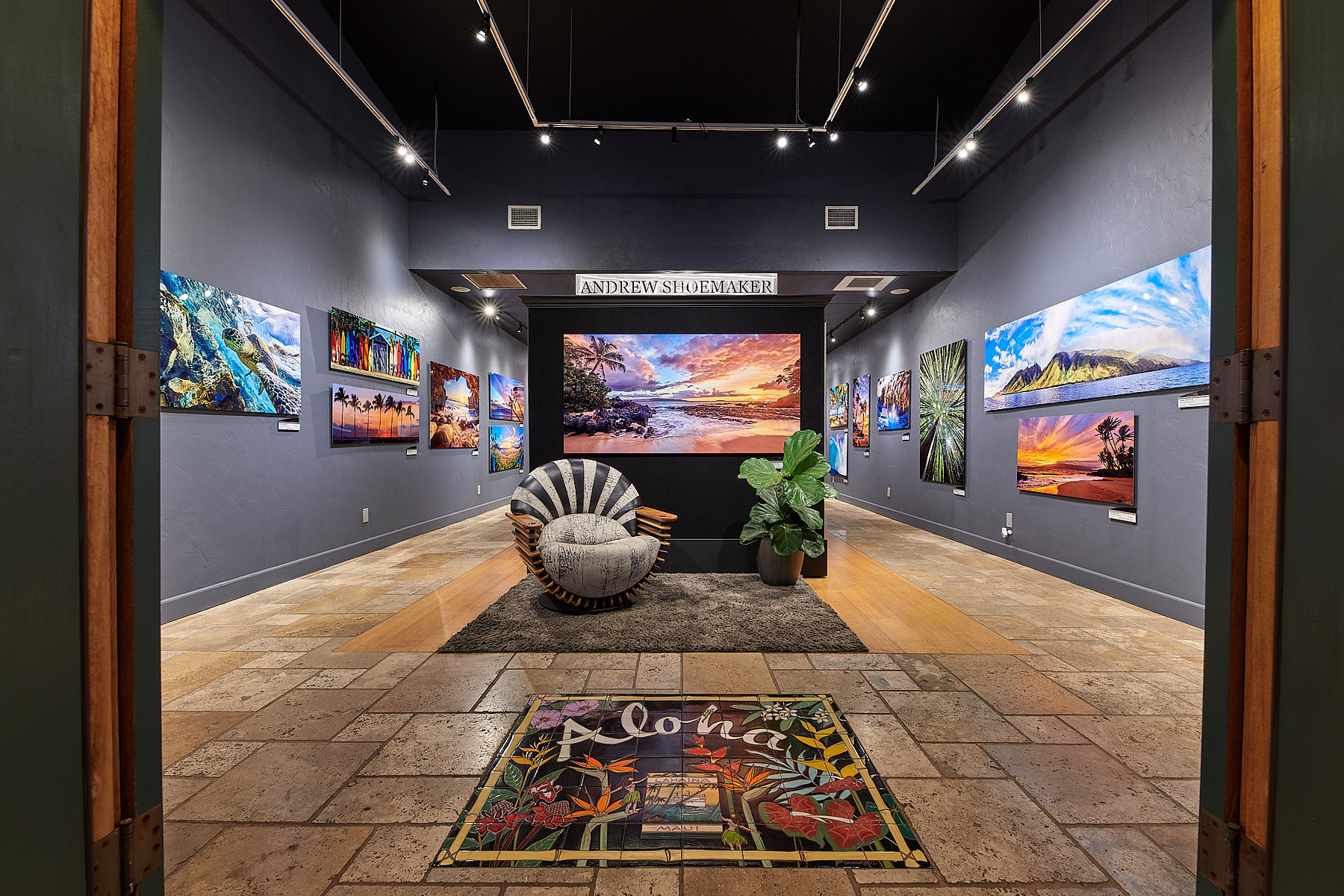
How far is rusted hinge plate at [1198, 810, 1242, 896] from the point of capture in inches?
44.4

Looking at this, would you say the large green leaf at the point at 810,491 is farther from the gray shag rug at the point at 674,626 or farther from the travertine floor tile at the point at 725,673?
the travertine floor tile at the point at 725,673

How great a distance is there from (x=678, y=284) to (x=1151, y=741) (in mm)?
4063

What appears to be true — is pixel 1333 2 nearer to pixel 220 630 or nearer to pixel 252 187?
pixel 220 630

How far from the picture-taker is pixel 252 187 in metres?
4.09

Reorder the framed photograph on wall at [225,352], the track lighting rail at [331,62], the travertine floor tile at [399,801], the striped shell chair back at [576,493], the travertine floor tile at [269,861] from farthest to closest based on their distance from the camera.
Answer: the striped shell chair back at [576,493] → the framed photograph on wall at [225,352] → the track lighting rail at [331,62] → the travertine floor tile at [399,801] → the travertine floor tile at [269,861]

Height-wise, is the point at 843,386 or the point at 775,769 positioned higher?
the point at 843,386

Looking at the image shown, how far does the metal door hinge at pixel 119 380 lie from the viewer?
3.38 ft

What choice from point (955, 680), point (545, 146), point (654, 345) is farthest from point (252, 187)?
point (955, 680)

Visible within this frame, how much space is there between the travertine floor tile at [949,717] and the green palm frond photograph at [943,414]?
4450 millimetres

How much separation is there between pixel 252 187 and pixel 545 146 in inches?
119

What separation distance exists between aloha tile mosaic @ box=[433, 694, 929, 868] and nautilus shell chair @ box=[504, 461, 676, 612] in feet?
3.89

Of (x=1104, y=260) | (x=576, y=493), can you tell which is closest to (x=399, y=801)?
(x=576, y=493)

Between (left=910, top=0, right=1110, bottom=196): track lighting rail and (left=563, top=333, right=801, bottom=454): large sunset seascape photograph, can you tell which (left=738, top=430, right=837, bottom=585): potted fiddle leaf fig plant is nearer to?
(left=563, top=333, right=801, bottom=454): large sunset seascape photograph

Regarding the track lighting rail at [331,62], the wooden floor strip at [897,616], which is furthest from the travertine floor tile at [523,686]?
the track lighting rail at [331,62]
